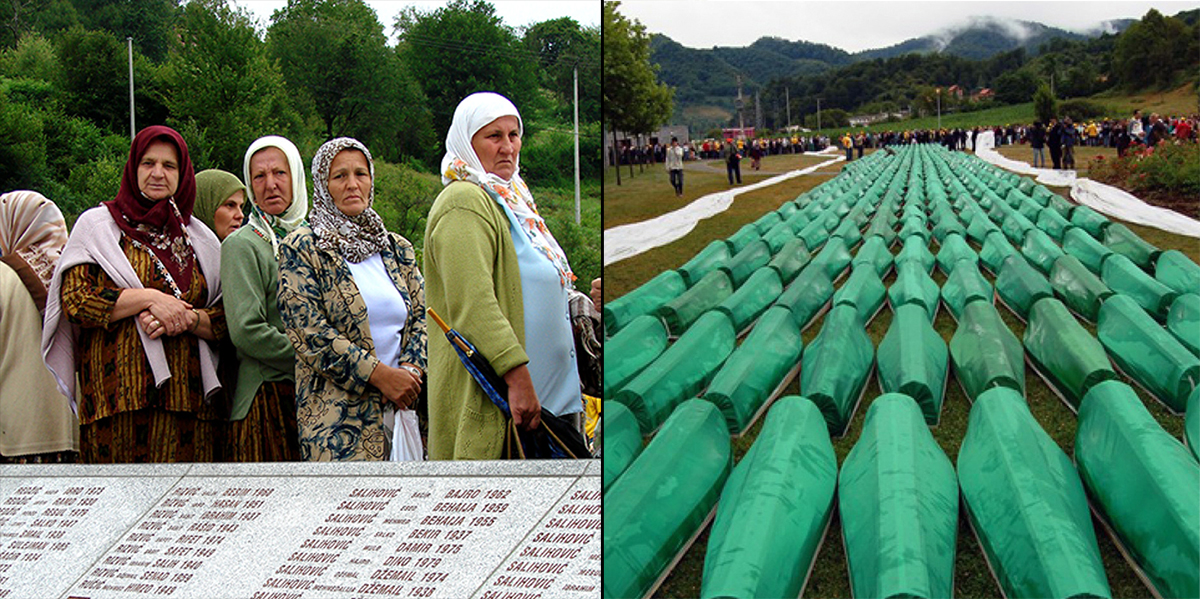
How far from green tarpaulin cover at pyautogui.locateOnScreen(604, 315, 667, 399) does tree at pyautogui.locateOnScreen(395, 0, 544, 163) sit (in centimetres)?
865

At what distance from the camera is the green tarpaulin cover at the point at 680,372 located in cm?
186

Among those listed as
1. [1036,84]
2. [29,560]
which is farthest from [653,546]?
[29,560]

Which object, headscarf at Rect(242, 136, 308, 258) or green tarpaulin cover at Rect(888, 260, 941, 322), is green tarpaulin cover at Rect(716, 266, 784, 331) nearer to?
green tarpaulin cover at Rect(888, 260, 941, 322)

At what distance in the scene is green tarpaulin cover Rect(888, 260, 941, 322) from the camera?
6.04 ft

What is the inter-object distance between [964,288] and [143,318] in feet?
9.17

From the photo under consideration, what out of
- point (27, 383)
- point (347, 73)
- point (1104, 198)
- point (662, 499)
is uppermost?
point (347, 73)

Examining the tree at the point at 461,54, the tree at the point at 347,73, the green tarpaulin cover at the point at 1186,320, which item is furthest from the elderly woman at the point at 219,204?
the tree at the point at 461,54

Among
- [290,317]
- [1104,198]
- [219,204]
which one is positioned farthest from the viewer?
[219,204]

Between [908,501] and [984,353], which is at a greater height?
[984,353]

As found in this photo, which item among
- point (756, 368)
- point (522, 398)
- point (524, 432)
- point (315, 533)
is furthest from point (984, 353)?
point (315, 533)

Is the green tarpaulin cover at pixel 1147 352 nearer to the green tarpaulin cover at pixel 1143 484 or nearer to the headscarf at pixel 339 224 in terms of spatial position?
the green tarpaulin cover at pixel 1143 484

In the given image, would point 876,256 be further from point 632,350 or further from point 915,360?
point 632,350

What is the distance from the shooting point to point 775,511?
1.66 m

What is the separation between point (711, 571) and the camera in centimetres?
163
